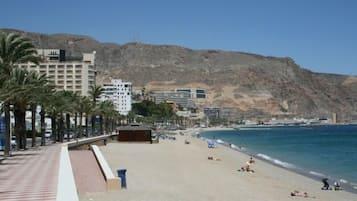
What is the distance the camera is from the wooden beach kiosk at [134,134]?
69062mm

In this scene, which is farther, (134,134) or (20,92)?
(134,134)

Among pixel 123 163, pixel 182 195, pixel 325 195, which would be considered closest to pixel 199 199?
pixel 182 195

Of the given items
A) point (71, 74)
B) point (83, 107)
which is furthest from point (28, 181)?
point (71, 74)

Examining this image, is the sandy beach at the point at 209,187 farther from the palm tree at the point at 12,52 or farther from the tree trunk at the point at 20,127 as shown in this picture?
the tree trunk at the point at 20,127

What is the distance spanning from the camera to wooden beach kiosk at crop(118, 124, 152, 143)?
227ft

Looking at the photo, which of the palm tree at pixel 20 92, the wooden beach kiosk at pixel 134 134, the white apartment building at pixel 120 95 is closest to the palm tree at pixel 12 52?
the palm tree at pixel 20 92

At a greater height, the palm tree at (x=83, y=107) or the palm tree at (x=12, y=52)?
the palm tree at (x=12, y=52)

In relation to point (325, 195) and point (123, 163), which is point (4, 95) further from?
point (325, 195)

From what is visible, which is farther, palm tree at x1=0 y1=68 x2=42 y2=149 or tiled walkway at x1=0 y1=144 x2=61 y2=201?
palm tree at x1=0 y1=68 x2=42 y2=149

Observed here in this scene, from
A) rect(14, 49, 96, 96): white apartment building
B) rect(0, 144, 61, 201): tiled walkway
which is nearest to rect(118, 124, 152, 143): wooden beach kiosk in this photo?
rect(0, 144, 61, 201): tiled walkway

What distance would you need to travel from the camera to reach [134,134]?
69562 millimetres

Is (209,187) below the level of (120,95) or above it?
below

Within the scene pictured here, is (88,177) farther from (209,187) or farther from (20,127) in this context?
(20,127)

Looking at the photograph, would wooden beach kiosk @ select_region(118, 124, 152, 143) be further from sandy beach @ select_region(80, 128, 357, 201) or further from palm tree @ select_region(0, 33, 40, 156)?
palm tree @ select_region(0, 33, 40, 156)
